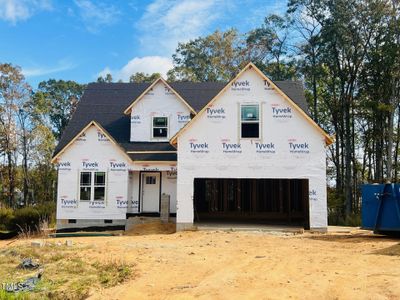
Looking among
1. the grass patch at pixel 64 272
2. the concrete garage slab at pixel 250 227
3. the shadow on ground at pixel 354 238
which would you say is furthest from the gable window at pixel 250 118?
the grass patch at pixel 64 272

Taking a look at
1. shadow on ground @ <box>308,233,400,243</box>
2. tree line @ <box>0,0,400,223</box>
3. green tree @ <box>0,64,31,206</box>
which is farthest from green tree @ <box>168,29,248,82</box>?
shadow on ground @ <box>308,233,400,243</box>

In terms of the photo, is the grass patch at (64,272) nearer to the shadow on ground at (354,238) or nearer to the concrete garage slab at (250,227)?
the concrete garage slab at (250,227)

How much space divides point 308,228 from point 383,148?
21.0 meters

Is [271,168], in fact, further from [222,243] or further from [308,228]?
[222,243]

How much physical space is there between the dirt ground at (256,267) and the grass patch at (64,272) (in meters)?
0.35

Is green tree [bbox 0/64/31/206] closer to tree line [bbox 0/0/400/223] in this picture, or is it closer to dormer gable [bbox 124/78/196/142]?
tree line [bbox 0/0/400/223]

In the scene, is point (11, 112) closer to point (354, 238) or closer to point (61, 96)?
point (61, 96)

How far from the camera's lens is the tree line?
3281cm

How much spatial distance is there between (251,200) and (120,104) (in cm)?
959

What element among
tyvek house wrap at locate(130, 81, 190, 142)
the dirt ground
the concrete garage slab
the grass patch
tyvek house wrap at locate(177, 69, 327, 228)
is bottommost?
the grass patch

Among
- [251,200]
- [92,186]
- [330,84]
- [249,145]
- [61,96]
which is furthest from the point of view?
[61,96]

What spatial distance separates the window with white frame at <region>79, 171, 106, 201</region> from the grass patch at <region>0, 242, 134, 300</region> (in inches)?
304

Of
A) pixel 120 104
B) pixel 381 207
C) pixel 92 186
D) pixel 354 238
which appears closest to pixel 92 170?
pixel 92 186

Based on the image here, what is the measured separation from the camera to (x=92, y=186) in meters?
21.2
